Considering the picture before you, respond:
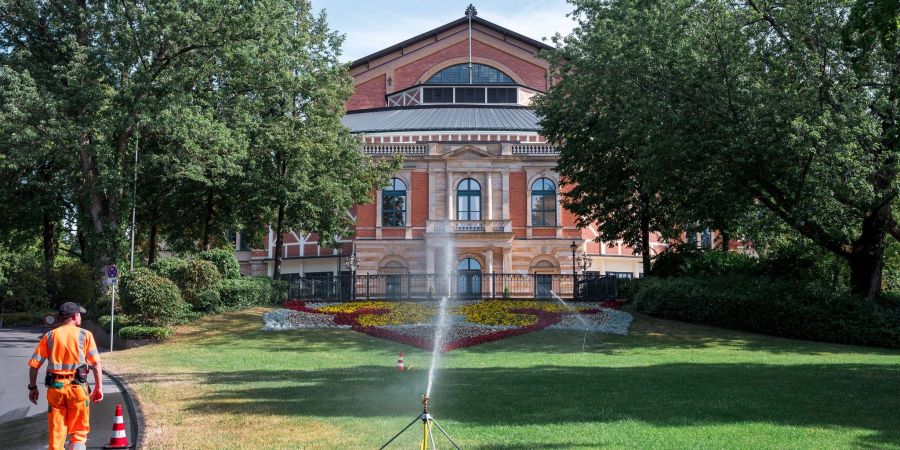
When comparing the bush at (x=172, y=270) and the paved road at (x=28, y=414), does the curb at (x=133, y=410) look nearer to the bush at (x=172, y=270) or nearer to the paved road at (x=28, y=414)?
the paved road at (x=28, y=414)

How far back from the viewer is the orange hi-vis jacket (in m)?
9.55

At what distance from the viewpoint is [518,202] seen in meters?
51.5

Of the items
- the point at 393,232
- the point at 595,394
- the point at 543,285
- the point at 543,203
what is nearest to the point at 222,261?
the point at 543,285

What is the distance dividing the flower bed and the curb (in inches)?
378

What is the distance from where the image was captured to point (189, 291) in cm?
3117

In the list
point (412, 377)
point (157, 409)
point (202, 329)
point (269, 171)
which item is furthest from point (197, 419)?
point (269, 171)

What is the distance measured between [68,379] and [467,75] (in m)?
57.2

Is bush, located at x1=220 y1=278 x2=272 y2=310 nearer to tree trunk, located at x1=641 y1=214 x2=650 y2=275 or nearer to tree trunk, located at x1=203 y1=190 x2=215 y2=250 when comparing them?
tree trunk, located at x1=203 y1=190 x2=215 y2=250

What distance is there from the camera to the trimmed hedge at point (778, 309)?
2491 centimetres

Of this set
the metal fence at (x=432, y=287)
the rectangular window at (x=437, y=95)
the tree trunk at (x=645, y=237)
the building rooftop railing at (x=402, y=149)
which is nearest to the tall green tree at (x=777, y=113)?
the tree trunk at (x=645, y=237)

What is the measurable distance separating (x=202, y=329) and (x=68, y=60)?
1134cm

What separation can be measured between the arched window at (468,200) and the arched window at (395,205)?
138 inches

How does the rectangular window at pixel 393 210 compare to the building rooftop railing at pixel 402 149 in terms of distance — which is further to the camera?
the rectangular window at pixel 393 210

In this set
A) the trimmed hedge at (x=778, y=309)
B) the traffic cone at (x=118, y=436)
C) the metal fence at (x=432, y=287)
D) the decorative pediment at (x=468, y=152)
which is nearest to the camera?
the traffic cone at (x=118, y=436)
